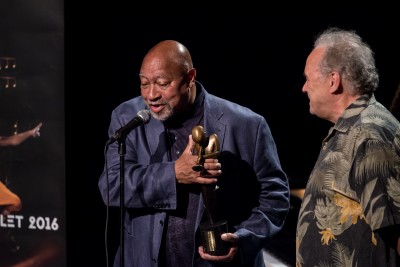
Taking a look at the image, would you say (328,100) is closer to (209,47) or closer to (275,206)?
(275,206)

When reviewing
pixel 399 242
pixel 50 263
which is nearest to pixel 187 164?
pixel 399 242

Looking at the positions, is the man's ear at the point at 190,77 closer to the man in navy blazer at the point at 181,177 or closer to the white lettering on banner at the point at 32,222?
the man in navy blazer at the point at 181,177

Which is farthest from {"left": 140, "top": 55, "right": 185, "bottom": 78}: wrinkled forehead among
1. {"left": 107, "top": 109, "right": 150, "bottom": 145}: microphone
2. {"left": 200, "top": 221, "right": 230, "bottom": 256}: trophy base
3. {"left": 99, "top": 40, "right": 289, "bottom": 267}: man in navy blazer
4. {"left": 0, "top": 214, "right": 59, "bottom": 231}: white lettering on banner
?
{"left": 0, "top": 214, "right": 59, "bottom": 231}: white lettering on banner

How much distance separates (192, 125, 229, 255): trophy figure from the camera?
2.78 meters

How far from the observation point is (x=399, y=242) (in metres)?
2.29

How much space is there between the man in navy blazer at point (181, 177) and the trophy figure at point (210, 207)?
4 cm

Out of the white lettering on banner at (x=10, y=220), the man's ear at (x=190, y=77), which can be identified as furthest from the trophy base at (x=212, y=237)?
the white lettering on banner at (x=10, y=220)

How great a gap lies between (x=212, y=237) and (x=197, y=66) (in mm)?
2611

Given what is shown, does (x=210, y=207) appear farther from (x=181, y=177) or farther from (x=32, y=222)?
(x=32, y=222)

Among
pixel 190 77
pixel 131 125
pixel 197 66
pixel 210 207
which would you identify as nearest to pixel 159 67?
pixel 190 77

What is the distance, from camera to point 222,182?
3.08 meters

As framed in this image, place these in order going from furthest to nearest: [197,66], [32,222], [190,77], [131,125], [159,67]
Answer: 1. [197,66]
2. [32,222]
3. [190,77]
4. [159,67]
5. [131,125]

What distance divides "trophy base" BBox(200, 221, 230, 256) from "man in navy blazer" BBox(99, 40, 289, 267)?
0.10 feet

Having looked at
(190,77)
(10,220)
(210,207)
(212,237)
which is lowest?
(10,220)
